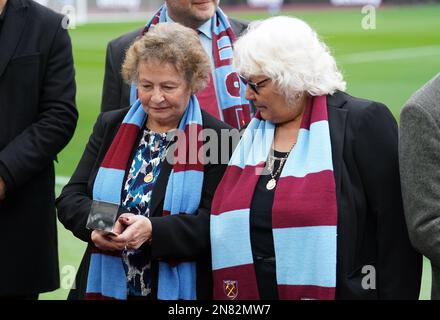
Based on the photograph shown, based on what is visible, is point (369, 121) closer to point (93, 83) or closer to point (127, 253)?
point (127, 253)

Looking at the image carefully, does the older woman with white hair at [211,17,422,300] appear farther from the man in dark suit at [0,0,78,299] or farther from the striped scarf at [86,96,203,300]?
the man in dark suit at [0,0,78,299]

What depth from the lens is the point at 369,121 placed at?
3.84 metres

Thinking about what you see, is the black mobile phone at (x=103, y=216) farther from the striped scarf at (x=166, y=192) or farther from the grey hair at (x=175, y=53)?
the grey hair at (x=175, y=53)

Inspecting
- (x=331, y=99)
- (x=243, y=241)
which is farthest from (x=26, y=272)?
(x=331, y=99)

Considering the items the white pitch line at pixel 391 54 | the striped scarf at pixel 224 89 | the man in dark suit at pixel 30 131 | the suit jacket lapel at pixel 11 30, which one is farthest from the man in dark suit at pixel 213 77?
the white pitch line at pixel 391 54

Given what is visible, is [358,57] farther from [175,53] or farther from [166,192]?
[166,192]

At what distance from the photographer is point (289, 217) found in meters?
3.79

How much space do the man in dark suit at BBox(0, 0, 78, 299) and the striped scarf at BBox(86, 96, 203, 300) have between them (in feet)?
1.88

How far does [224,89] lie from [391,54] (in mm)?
18525

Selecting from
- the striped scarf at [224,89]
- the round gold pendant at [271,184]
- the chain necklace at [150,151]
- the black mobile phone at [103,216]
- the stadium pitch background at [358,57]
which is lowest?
the black mobile phone at [103,216]

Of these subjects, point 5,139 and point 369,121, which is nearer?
point 369,121

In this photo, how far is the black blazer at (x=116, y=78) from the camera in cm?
500

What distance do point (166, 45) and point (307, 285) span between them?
113 centimetres

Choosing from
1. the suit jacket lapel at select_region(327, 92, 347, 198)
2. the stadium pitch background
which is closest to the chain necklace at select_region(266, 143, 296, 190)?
the suit jacket lapel at select_region(327, 92, 347, 198)
